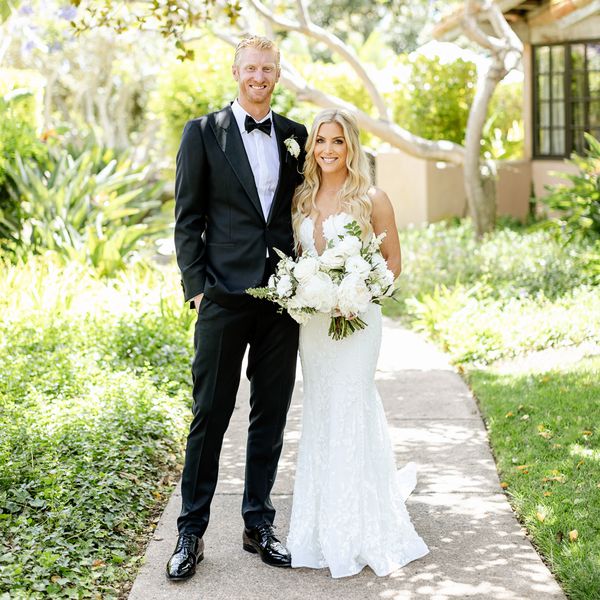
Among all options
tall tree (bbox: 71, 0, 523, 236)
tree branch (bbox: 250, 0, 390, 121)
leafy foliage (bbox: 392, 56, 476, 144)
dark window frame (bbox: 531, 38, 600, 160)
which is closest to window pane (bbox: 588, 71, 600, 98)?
dark window frame (bbox: 531, 38, 600, 160)

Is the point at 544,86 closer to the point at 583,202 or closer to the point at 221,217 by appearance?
the point at 583,202

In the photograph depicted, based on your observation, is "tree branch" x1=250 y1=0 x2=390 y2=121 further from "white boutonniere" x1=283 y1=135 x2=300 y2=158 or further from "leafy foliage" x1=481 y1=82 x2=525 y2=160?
"white boutonniere" x1=283 y1=135 x2=300 y2=158

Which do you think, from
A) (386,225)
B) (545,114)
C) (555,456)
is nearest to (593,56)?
(545,114)

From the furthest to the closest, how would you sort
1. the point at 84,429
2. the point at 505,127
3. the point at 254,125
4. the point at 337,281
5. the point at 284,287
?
the point at 505,127, the point at 84,429, the point at 254,125, the point at 337,281, the point at 284,287

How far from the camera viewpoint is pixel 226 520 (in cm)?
507

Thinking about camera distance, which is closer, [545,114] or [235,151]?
[235,151]

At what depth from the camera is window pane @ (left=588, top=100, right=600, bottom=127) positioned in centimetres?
1531

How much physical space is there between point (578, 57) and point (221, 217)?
12427 mm

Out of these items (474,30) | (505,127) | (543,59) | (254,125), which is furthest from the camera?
(505,127)

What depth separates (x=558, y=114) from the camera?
15.9m

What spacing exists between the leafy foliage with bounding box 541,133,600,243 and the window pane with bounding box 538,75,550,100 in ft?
14.7

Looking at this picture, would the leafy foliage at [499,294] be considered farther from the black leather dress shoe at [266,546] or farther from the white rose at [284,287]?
the white rose at [284,287]

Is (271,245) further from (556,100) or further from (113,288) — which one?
(556,100)

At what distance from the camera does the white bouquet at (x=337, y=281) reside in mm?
4246
